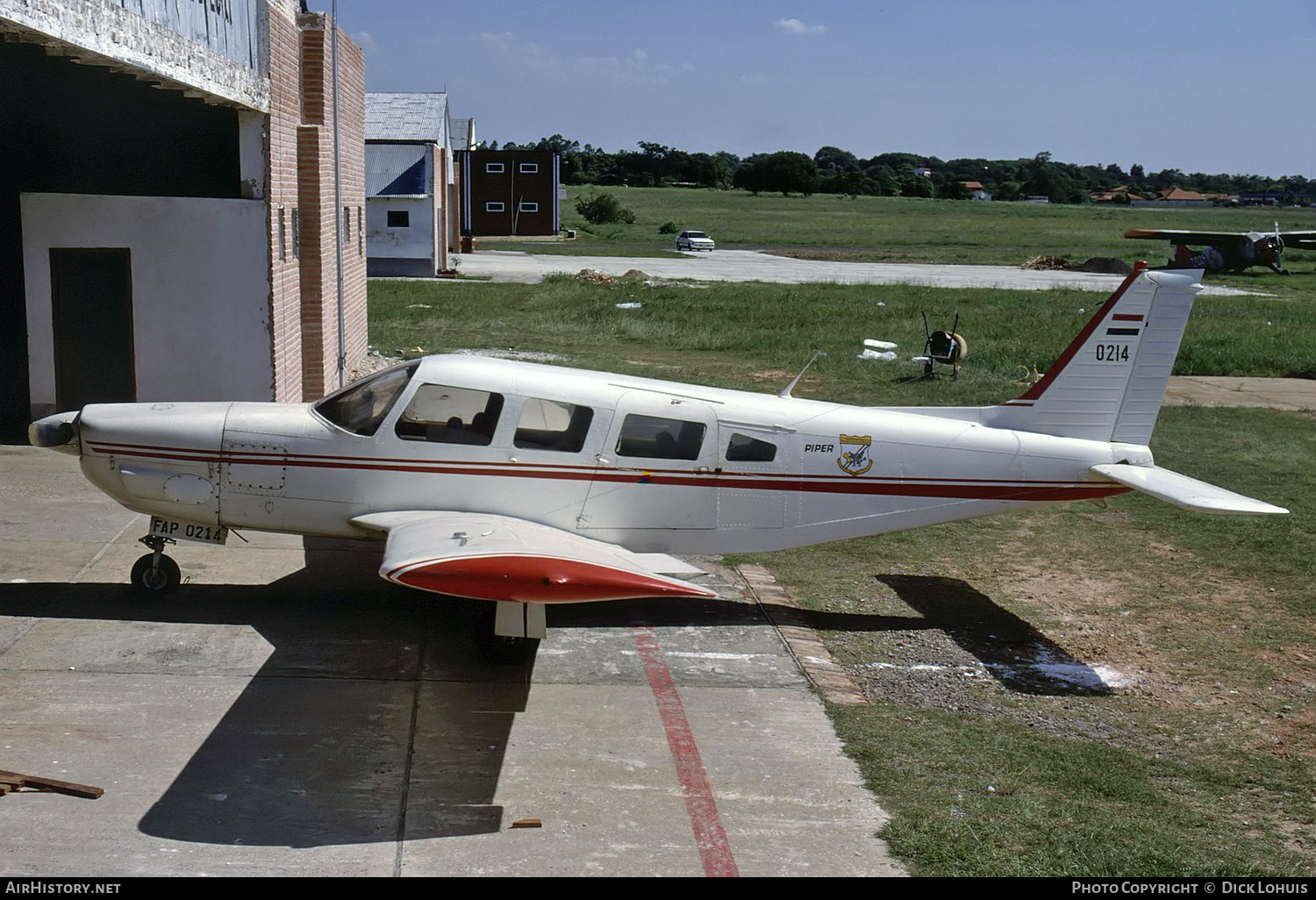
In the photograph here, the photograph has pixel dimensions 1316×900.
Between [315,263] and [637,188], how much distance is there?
5598 inches

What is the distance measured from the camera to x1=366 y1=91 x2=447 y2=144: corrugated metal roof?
4881 cm

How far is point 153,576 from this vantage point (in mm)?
9344

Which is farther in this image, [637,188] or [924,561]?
[637,188]

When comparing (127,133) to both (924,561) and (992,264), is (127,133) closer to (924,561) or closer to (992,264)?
(924,561)

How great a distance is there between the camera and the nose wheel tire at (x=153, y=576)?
932 centimetres

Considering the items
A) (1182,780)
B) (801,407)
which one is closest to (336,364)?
(801,407)

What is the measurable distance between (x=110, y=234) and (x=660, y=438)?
8.70 meters

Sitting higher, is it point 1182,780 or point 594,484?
point 594,484

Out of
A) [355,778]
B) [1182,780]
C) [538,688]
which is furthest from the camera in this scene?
[538,688]

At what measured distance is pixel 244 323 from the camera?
47.7 feet

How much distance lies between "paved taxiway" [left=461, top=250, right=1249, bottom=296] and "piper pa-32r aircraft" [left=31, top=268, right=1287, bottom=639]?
37402 millimetres

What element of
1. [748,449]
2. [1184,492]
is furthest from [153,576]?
[1184,492]

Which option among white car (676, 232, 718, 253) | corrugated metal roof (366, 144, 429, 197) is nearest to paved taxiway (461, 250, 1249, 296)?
white car (676, 232, 718, 253)

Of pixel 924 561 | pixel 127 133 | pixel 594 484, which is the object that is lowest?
pixel 924 561
